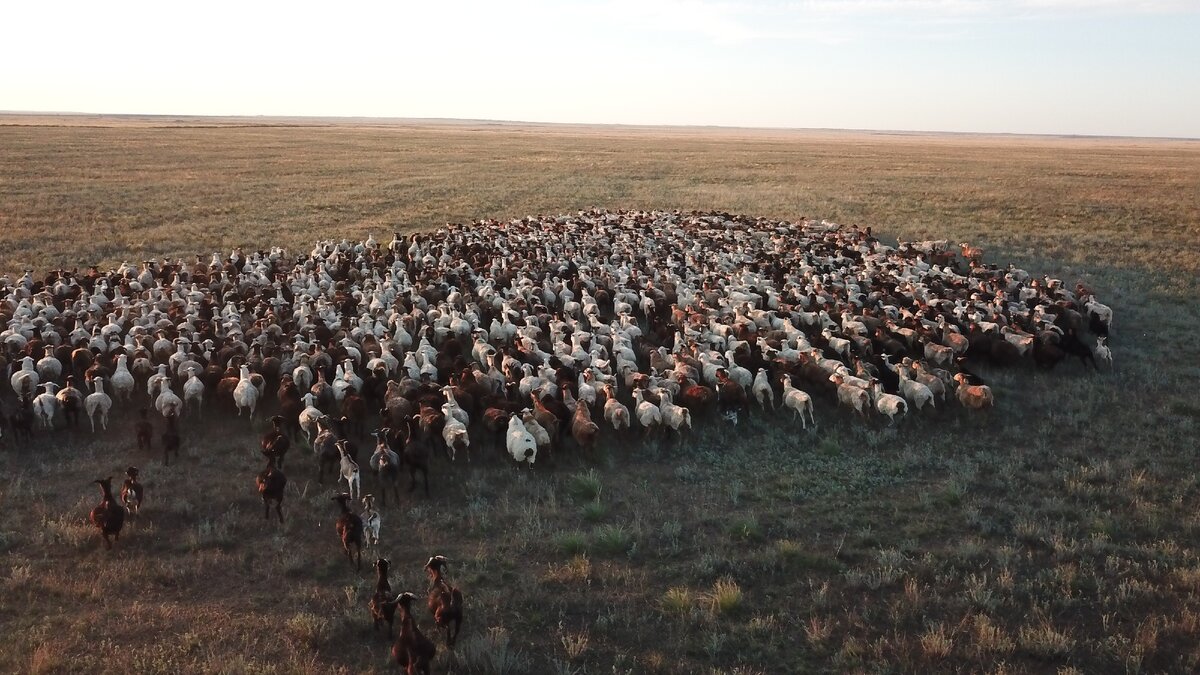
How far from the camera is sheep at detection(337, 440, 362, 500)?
1050cm

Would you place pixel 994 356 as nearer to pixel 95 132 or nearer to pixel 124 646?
pixel 124 646

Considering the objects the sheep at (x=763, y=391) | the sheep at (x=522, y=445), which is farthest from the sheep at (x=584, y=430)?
the sheep at (x=763, y=391)

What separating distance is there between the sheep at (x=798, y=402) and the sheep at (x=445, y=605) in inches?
291

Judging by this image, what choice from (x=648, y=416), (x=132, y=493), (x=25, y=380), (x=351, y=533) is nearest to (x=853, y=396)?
(x=648, y=416)

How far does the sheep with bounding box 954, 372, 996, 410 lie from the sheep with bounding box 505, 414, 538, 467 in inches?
283

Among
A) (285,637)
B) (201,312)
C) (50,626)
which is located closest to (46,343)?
(201,312)

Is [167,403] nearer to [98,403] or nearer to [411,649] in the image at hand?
[98,403]

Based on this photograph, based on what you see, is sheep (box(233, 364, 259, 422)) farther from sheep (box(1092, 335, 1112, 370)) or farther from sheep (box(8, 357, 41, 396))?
sheep (box(1092, 335, 1112, 370))

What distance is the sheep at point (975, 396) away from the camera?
13195 mm

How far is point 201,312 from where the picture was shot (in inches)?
708

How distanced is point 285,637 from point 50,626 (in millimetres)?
2327

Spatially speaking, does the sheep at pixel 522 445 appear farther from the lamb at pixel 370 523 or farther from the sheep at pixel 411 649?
the sheep at pixel 411 649

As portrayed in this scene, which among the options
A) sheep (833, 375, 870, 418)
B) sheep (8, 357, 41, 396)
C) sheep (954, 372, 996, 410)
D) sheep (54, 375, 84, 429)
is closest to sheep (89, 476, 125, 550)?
sheep (54, 375, 84, 429)

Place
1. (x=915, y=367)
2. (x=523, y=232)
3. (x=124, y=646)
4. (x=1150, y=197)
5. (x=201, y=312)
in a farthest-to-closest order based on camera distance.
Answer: (x=1150, y=197), (x=523, y=232), (x=201, y=312), (x=915, y=367), (x=124, y=646)
